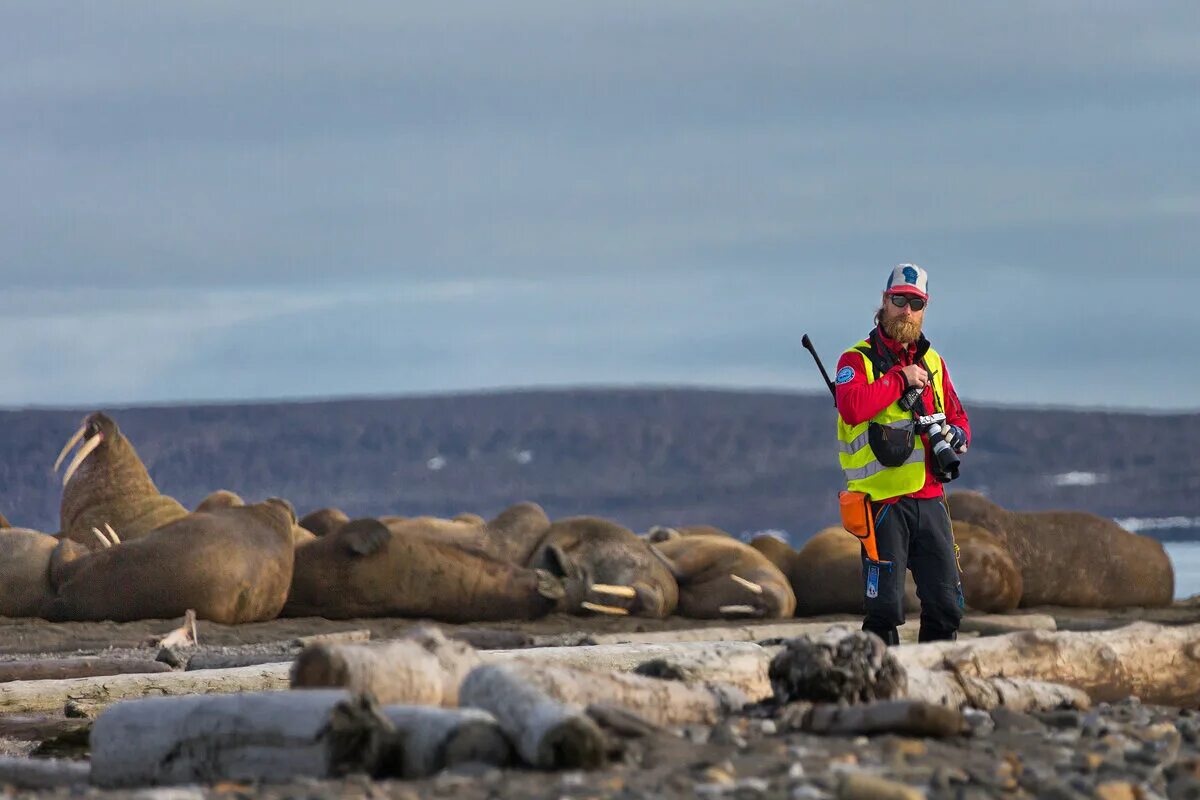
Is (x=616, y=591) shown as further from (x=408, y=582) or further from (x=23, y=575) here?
(x=23, y=575)

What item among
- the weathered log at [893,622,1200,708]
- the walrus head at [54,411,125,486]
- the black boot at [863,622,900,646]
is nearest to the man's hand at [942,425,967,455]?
the black boot at [863,622,900,646]

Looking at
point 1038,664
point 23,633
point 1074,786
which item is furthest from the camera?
point 23,633

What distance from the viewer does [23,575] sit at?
52.7ft

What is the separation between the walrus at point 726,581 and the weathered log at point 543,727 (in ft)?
38.1

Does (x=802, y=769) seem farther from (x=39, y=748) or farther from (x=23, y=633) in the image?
(x=23, y=633)

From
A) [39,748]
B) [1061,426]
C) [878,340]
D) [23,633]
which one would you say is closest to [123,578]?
[23,633]

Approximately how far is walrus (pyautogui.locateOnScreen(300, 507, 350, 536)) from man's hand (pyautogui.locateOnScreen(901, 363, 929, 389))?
41.7 feet

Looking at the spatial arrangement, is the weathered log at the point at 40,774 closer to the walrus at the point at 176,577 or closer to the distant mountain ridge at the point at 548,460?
the walrus at the point at 176,577

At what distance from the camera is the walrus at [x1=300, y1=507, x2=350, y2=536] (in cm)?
2106

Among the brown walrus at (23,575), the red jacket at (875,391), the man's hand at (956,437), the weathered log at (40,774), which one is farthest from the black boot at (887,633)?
the brown walrus at (23,575)

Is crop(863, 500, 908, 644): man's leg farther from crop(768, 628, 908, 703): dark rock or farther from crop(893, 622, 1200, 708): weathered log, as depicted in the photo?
crop(768, 628, 908, 703): dark rock

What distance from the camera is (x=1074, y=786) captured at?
5516 millimetres

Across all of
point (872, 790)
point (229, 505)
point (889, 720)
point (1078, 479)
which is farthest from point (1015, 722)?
point (1078, 479)

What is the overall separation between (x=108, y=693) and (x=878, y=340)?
15.2 ft
